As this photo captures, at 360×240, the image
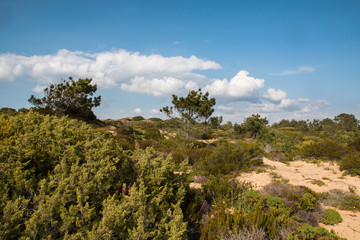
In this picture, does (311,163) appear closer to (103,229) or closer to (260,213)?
(260,213)

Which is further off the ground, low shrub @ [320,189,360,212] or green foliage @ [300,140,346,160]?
green foliage @ [300,140,346,160]

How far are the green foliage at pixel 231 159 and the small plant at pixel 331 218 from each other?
13.6ft

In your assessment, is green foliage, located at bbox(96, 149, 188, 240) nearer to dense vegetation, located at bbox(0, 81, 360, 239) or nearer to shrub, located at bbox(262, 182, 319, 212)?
dense vegetation, located at bbox(0, 81, 360, 239)

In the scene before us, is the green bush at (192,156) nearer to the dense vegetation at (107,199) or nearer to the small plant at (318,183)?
the dense vegetation at (107,199)

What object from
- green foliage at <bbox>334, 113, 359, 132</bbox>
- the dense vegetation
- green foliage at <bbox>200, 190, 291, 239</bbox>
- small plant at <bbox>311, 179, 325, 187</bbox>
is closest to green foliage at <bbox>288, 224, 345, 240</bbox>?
the dense vegetation

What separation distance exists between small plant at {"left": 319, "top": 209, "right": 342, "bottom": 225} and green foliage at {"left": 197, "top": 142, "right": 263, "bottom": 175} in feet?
13.6

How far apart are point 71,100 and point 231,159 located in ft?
57.6

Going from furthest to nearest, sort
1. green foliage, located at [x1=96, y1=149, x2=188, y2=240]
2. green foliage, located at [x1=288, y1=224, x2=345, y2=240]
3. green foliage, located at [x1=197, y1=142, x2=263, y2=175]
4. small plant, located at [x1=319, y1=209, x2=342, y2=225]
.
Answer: green foliage, located at [x1=197, y1=142, x2=263, y2=175]
small plant, located at [x1=319, y1=209, x2=342, y2=225]
green foliage, located at [x1=288, y1=224, x2=345, y2=240]
green foliage, located at [x1=96, y1=149, x2=188, y2=240]

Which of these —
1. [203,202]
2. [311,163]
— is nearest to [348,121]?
[311,163]

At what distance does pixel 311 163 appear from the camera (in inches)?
512

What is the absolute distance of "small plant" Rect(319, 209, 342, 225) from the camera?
17.6 ft

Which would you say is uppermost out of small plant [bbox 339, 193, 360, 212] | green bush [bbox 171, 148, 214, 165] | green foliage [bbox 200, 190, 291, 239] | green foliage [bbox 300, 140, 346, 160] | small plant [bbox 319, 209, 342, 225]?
green foliage [bbox 300, 140, 346, 160]

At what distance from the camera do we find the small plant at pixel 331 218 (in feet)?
17.6

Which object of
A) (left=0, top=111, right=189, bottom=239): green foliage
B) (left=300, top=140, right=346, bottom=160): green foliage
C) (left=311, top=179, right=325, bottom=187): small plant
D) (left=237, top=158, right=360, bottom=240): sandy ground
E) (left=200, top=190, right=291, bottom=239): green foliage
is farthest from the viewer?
(left=300, top=140, right=346, bottom=160): green foliage
